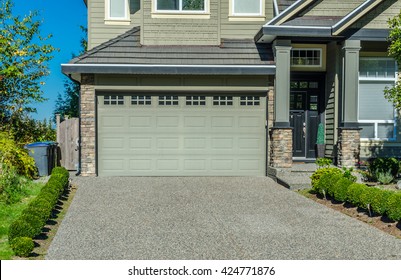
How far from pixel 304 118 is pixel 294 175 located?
10.8 ft

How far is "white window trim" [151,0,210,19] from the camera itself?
15602 mm

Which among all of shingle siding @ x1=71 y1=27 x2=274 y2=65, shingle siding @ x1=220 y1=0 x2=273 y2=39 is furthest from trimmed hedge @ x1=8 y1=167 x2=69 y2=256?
shingle siding @ x1=220 y1=0 x2=273 y2=39

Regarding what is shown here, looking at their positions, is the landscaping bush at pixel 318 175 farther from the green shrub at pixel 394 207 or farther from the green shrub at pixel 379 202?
the green shrub at pixel 394 207

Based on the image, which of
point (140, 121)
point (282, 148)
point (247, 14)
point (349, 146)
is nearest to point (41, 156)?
point (140, 121)

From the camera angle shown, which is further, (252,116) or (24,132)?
(24,132)

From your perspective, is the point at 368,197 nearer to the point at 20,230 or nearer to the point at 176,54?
the point at 20,230

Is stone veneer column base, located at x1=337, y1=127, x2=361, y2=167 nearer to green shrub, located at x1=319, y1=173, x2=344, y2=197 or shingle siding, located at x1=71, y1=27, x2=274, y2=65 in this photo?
shingle siding, located at x1=71, y1=27, x2=274, y2=65

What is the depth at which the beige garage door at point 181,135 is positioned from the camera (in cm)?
1502

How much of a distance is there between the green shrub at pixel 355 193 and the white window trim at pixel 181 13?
7.94 m

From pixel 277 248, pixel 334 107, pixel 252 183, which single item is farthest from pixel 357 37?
pixel 277 248

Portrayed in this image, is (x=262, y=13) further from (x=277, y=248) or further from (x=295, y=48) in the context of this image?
(x=277, y=248)

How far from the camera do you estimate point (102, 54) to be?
1493cm

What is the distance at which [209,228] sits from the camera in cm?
830
